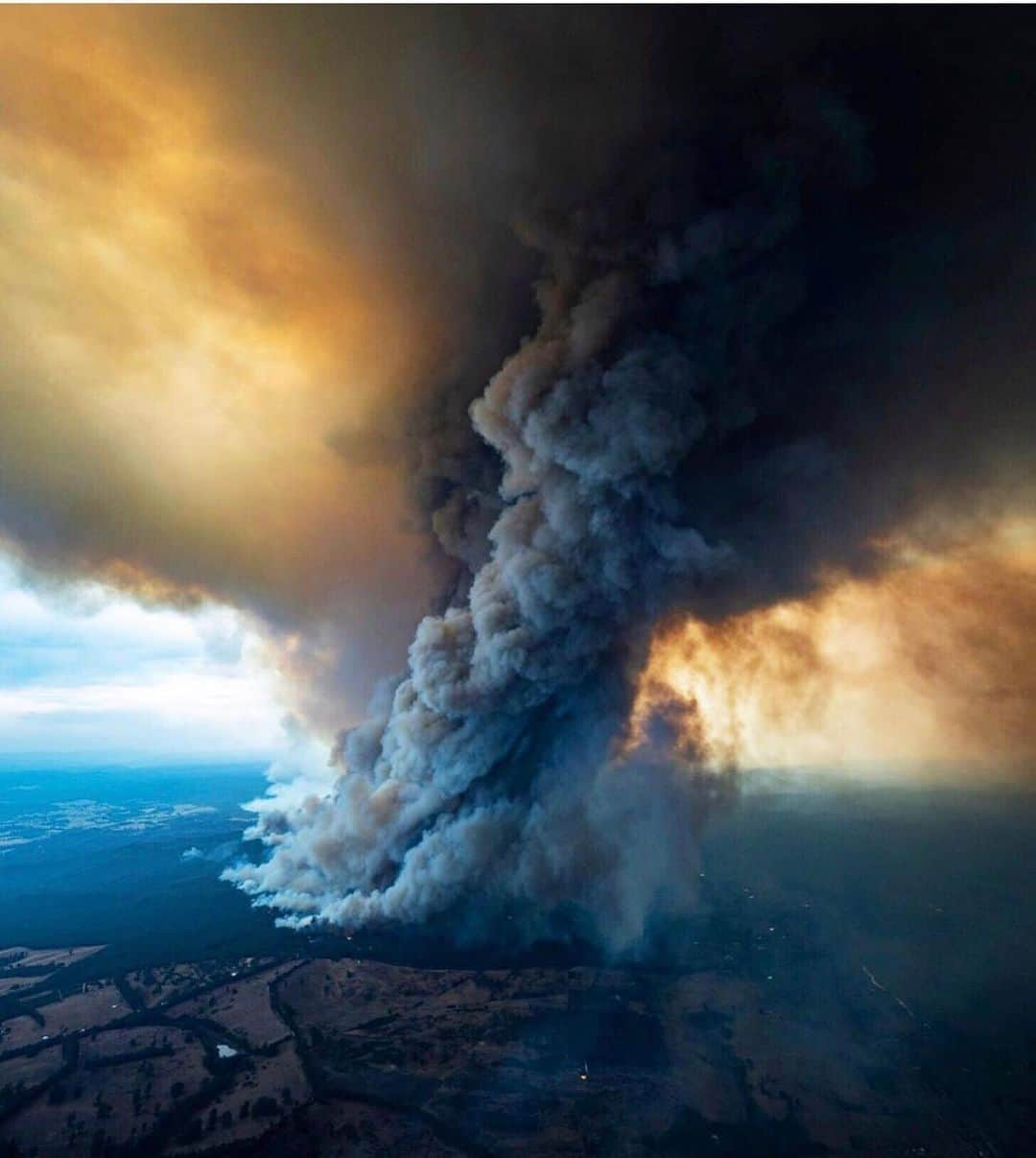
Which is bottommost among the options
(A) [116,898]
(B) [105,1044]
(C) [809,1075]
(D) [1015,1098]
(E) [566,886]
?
(D) [1015,1098]

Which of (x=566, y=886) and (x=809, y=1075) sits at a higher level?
(x=566, y=886)

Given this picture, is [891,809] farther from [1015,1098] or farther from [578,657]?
[578,657]

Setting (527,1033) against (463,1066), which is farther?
(527,1033)

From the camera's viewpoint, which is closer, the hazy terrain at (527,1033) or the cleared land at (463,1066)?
the cleared land at (463,1066)

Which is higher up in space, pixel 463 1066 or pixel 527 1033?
pixel 527 1033

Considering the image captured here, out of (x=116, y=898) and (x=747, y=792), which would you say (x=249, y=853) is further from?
(x=747, y=792)

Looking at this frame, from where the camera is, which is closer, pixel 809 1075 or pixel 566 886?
pixel 809 1075

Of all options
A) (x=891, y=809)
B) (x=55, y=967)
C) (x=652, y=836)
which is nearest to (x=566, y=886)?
(x=652, y=836)

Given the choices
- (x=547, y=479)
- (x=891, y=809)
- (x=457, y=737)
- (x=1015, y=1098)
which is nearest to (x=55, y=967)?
(x=457, y=737)

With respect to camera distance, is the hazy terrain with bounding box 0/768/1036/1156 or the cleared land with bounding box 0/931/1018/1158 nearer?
the cleared land with bounding box 0/931/1018/1158

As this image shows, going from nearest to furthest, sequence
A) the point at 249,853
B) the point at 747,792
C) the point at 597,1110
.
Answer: the point at 597,1110
the point at 249,853
the point at 747,792

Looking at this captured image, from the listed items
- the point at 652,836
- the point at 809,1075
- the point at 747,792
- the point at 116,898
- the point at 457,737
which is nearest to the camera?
the point at 809,1075
